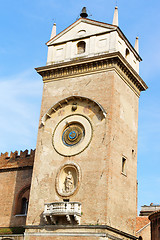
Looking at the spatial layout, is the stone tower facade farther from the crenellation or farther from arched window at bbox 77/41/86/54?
the crenellation

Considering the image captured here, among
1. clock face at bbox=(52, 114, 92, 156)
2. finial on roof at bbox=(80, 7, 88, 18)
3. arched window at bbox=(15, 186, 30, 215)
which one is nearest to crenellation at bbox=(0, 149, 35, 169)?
arched window at bbox=(15, 186, 30, 215)

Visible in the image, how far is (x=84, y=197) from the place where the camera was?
23.7 m

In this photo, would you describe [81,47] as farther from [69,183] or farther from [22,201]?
[22,201]

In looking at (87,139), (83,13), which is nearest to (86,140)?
(87,139)

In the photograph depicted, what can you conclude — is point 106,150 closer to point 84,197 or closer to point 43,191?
point 84,197

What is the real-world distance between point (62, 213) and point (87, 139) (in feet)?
16.8

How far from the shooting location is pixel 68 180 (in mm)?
24828

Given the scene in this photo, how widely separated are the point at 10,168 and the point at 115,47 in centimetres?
1291

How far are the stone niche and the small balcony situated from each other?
1134mm

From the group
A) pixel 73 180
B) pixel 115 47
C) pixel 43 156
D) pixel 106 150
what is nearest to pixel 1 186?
pixel 43 156

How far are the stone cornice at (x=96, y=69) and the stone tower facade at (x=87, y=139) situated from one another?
0.22 ft

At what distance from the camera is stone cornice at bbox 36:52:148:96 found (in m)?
26.3

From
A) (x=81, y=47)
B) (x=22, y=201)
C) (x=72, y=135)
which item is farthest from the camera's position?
(x=22, y=201)

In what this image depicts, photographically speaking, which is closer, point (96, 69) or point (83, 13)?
point (96, 69)
